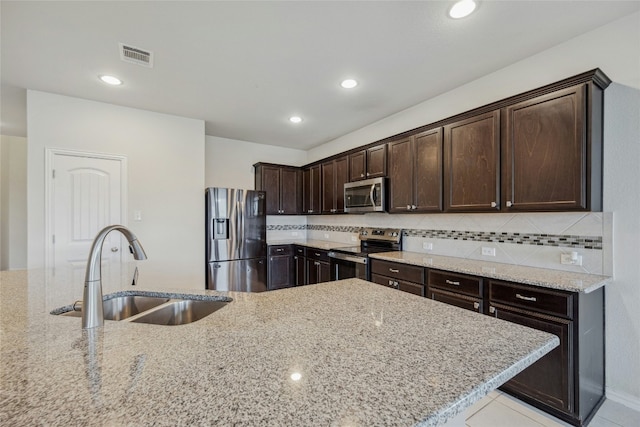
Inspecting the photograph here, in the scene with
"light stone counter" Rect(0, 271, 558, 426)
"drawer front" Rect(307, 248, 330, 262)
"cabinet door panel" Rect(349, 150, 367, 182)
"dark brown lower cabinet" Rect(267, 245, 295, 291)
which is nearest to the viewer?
"light stone counter" Rect(0, 271, 558, 426)

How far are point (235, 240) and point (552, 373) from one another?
140 inches

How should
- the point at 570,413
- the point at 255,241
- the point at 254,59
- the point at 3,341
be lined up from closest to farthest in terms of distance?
the point at 3,341
the point at 570,413
the point at 254,59
the point at 255,241

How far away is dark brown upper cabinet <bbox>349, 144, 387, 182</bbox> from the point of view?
11.3ft

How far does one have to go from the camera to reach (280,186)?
4941mm

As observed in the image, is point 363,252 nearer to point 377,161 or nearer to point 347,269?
point 347,269

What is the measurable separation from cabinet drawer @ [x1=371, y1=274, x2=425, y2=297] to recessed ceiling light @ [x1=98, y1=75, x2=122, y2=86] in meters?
3.25

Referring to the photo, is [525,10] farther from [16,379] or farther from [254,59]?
[16,379]

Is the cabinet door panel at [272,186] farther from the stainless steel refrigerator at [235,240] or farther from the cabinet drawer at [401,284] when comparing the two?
the cabinet drawer at [401,284]

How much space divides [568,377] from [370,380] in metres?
1.90

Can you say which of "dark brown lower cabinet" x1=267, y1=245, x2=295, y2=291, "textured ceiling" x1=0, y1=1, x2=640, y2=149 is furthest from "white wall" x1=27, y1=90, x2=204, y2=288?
"dark brown lower cabinet" x1=267, y1=245, x2=295, y2=291

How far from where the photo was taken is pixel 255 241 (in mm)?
4219

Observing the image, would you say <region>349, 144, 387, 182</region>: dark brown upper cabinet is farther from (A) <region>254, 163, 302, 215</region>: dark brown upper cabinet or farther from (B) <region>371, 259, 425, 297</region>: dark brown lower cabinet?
(A) <region>254, 163, 302, 215</region>: dark brown upper cabinet

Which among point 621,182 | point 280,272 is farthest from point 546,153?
point 280,272

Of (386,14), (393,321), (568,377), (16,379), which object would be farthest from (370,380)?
(386,14)
